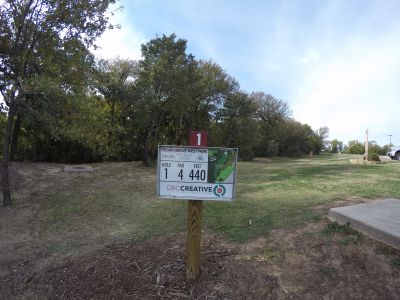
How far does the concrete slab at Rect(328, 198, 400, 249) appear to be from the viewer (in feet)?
12.7

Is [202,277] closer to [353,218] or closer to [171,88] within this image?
[353,218]

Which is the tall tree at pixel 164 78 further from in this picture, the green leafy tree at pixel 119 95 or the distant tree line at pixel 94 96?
the green leafy tree at pixel 119 95

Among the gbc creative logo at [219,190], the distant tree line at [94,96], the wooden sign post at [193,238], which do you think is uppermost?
the distant tree line at [94,96]

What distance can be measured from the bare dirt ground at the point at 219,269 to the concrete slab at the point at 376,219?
0.12 meters

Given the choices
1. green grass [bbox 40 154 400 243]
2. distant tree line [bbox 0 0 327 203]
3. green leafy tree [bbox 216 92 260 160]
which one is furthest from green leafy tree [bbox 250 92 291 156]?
green grass [bbox 40 154 400 243]

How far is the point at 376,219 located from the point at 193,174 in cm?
254

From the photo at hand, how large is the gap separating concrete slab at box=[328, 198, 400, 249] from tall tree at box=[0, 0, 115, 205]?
20.2ft

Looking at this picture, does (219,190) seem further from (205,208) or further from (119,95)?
(119,95)

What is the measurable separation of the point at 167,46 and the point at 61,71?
366 inches

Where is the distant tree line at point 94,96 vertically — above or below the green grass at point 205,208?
above

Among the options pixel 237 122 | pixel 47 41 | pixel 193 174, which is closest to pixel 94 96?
pixel 47 41

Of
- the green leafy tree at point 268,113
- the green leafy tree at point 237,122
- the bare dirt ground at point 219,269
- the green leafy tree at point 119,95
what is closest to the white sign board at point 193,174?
the bare dirt ground at point 219,269

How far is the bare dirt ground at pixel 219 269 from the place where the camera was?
338 cm

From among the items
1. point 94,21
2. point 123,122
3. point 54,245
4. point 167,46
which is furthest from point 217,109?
point 54,245
